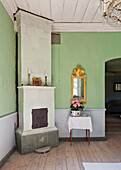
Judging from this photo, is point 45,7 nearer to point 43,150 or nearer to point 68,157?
point 43,150

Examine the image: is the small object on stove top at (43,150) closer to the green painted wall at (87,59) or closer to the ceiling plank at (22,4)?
the green painted wall at (87,59)

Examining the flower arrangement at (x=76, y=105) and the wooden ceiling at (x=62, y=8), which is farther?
the flower arrangement at (x=76, y=105)

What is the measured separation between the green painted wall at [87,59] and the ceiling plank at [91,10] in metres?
0.54

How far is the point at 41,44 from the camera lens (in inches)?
166

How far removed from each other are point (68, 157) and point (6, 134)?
1.39 metres

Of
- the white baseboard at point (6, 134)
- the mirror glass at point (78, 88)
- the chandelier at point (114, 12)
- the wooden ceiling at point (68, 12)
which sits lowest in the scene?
the white baseboard at point (6, 134)

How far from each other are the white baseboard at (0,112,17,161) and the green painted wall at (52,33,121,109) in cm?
147

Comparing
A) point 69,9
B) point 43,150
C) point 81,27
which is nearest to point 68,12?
point 69,9

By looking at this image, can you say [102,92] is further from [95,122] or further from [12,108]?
[12,108]

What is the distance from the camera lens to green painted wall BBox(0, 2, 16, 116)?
3275mm

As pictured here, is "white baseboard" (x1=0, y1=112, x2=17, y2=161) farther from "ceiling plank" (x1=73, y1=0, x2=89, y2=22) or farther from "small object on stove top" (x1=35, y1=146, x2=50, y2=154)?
"ceiling plank" (x1=73, y1=0, x2=89, y2=22)

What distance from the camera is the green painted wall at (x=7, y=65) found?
129 inches

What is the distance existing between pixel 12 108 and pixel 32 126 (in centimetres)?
65

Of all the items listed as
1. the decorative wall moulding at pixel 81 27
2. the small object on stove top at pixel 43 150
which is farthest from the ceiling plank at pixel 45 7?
the small object on stove top at pixel 43 150
